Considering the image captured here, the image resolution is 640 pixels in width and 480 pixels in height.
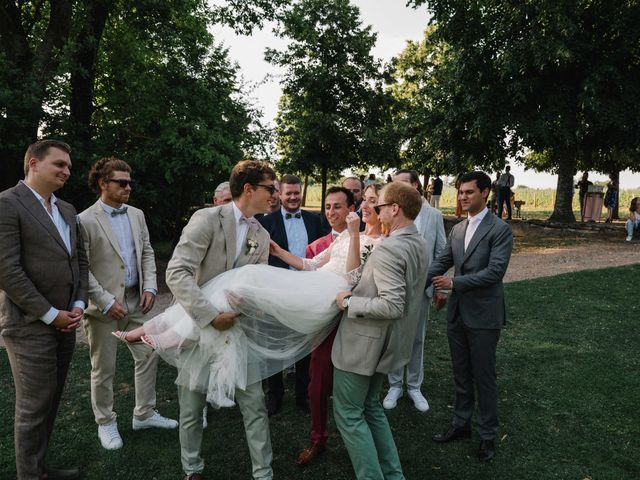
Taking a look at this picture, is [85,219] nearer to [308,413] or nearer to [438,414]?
[308,413]

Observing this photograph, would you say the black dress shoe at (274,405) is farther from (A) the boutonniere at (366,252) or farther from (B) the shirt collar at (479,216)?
(B) the shirt collar at (479,216)

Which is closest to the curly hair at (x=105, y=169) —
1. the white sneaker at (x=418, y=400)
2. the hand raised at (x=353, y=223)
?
the hand raised at (x=353, y=223)

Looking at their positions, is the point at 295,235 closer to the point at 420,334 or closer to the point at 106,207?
the point at 420,334

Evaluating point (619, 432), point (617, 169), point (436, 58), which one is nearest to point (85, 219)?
point (619, 432)

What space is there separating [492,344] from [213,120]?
29.1ft

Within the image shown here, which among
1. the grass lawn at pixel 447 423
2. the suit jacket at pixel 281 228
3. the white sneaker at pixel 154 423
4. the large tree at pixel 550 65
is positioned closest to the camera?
the grass lawn at pixel 447 423

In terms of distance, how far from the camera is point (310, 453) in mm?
4176

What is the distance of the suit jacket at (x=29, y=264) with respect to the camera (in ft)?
10.8

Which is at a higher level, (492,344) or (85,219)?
(85,219)

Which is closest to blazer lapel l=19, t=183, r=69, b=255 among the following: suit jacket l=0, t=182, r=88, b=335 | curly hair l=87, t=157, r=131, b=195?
suit jacket l=0, t=182, r=88, b=335

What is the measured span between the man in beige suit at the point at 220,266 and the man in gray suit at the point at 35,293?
0.90m

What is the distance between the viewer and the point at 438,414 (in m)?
5.19

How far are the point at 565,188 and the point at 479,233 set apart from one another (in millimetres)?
20902

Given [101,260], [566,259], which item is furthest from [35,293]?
[566,259]
